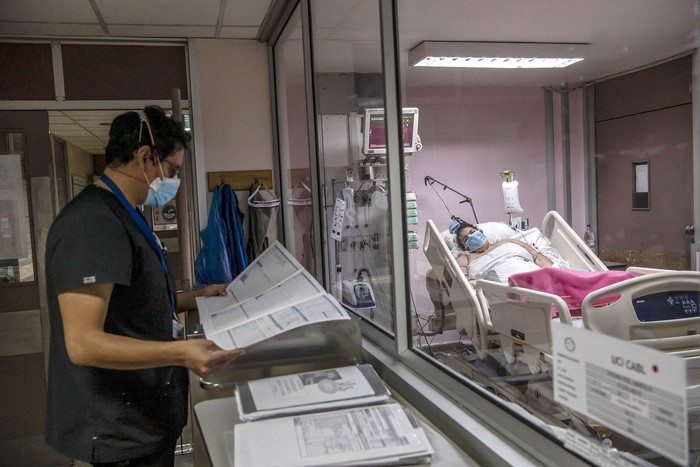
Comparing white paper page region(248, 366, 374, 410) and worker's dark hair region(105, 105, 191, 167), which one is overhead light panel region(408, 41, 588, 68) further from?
white paper page region(248, 366, 374, 410)

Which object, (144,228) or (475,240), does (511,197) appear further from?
(144,228)

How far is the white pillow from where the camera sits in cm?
400

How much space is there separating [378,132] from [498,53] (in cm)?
270

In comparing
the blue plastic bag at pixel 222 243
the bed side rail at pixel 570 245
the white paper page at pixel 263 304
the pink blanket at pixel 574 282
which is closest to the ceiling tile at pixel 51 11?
the blue plastic bag at pixel 222 243

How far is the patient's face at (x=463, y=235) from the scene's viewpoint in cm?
389

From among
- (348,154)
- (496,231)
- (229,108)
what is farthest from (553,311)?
(229,108)

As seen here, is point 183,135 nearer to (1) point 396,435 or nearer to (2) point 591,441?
(1) point 396,435

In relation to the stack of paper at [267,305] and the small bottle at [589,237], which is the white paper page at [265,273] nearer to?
the stack of paper at [267,305]

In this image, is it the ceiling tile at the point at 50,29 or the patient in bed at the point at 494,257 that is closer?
the ceiling tile at the point at 50,29

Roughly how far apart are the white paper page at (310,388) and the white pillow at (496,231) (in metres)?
2.98

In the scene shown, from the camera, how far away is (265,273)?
1.48 m

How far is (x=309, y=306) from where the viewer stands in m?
1.14

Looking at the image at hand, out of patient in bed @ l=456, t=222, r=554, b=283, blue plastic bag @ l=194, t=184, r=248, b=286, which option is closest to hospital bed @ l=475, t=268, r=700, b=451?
patient in bed @ l=456, t=222, r=554, b=283

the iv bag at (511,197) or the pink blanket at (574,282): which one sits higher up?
the iv bag at (511,197)
